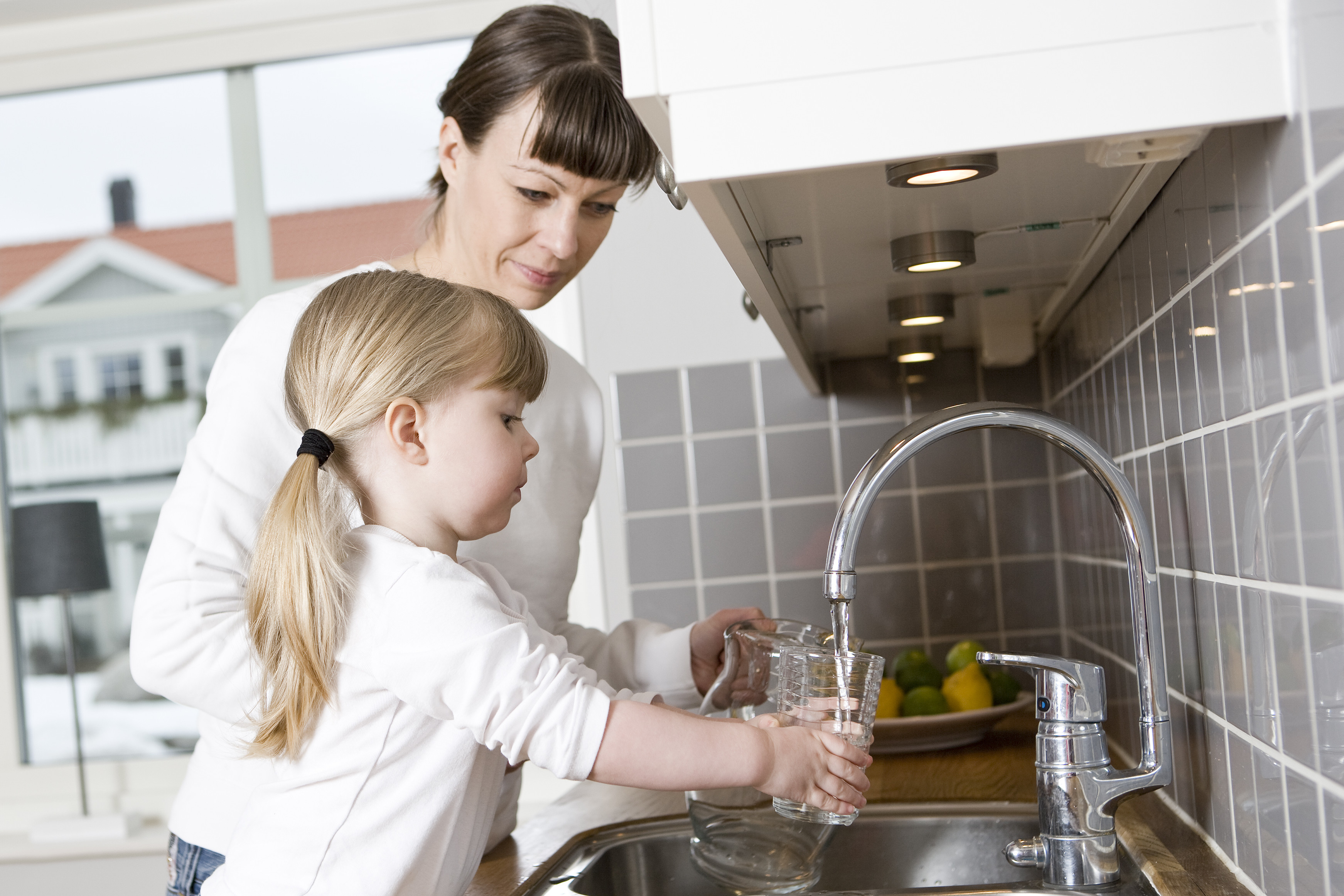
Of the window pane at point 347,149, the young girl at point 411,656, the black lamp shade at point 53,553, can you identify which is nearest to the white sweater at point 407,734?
the young girl at point 411,656

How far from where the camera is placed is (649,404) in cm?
182

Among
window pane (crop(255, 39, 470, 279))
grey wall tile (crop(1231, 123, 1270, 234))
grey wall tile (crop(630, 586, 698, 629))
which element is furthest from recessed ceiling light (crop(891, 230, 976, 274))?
window pane (crop(255, 39, 470, 279))

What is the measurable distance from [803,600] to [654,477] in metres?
0.31

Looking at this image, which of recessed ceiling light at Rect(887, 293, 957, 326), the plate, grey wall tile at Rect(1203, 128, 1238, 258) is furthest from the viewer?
the plate

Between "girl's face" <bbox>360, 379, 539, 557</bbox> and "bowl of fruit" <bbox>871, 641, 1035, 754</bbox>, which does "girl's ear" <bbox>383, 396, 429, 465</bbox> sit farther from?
"bowl of fruit" <bbox>871, 641, 1035, 754</bbox>

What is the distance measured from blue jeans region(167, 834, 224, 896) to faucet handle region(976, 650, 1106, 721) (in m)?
0.67

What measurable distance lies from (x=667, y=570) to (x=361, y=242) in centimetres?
113

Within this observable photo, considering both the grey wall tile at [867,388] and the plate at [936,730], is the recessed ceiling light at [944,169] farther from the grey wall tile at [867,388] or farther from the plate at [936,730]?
the grey wall tile at [867,388]

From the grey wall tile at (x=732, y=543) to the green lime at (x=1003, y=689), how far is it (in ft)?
1.33

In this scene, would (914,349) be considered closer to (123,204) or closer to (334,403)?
(334,403)

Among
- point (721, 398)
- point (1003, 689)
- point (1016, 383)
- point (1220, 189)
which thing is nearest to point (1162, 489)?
point (1220, 189)

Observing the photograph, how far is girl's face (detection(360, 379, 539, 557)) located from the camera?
84 centimetres

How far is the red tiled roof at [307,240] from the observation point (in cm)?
242

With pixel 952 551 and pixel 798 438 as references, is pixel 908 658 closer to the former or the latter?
pixel 952 551
